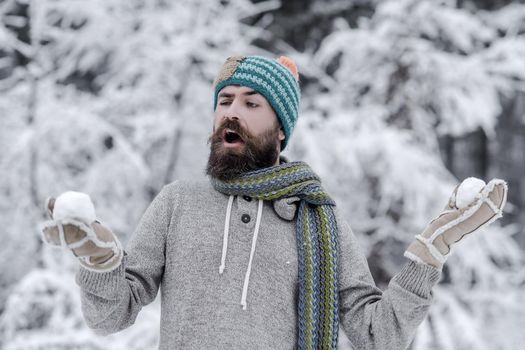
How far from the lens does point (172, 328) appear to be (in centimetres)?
152

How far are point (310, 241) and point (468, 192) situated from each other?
464mm

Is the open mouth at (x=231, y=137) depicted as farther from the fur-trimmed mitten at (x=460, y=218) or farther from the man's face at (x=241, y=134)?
the fur-trimmed mitten at (x=460, y=218)

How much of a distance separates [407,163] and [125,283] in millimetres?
3337

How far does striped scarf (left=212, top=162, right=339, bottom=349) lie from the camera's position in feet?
5.21

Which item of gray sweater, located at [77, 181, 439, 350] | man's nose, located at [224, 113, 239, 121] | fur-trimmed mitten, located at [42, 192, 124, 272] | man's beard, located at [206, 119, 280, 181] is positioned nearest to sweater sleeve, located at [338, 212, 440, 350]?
gray sweater, located at [77, 181, 439, 350]

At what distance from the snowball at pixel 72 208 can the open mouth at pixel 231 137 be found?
23.5 inches

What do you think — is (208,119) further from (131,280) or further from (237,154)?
(131,280)

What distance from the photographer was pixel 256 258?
1589 millimetres

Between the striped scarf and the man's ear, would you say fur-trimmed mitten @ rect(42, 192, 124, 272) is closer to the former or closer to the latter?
the striped scarf

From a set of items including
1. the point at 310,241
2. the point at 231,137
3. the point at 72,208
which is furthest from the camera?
the point at 231,137

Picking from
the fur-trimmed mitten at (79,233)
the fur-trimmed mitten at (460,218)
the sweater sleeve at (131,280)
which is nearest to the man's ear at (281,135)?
the sweater sleeve at (131,280)

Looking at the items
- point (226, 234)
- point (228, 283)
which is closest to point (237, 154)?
point (226, 234)

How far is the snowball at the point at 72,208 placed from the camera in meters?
1.18

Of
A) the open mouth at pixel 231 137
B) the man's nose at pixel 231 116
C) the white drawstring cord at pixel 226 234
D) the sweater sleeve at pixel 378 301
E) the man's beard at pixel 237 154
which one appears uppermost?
the man's nose at pixel 231 116
